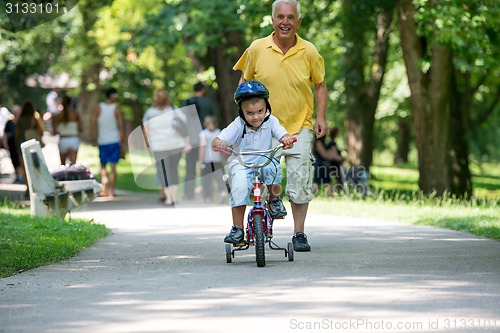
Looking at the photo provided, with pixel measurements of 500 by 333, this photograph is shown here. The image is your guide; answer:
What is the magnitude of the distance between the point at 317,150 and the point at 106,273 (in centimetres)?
1507

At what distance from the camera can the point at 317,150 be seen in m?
24.7

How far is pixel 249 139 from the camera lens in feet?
34.8

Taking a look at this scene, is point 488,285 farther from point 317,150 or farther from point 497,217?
point 317,150

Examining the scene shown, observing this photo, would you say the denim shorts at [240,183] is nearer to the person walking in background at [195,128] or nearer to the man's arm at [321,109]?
the man's arm at [321,109]

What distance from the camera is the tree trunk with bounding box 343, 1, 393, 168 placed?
30.7m

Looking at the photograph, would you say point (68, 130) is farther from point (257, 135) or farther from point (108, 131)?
point (257, 135)

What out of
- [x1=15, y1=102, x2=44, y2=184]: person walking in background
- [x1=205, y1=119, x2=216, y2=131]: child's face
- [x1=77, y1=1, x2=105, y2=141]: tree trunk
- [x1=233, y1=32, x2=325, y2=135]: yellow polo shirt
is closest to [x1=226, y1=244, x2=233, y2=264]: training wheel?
[x1=233, y1=32, x2=325, y2=135]: yellow polo shirt

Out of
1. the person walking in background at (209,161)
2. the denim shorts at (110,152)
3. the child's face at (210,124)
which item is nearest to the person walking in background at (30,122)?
the denim shorts at (110,152)

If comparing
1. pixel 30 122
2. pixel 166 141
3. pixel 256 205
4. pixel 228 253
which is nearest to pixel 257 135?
pixel 256 205

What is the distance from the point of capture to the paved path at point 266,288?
23.4ft

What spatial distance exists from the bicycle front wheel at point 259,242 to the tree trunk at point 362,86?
66.4 feet

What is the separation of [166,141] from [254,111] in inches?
420

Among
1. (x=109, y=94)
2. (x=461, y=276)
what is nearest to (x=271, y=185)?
(x=461, y=276)

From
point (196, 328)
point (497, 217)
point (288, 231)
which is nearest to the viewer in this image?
point (196, 328)
